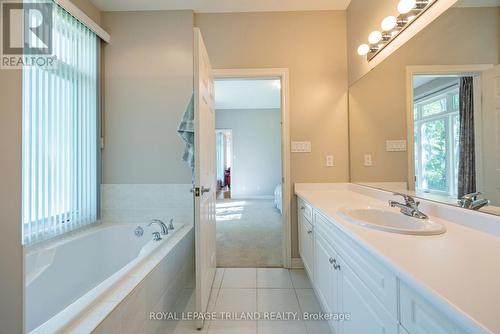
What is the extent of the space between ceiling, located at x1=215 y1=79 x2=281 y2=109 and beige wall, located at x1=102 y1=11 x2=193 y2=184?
1.79 metres

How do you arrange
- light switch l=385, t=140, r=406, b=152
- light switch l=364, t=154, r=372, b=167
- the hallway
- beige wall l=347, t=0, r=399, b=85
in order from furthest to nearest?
the hallway
light switch l=364, t=154, r=372, b=167
beige wall l=347, t=0, r=399, b=85
light switch l=385, t=140, r=406, b=152

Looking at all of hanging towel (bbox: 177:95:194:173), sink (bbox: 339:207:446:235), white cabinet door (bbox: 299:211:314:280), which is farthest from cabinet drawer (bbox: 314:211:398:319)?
hanging towel (bbox: 177:95:194:173)

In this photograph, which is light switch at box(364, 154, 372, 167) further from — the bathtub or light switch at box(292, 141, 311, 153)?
the bathtub

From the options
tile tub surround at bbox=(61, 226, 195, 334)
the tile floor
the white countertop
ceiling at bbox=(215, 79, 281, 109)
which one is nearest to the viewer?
the white countertop

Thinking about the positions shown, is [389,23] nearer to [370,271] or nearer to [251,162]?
[370,271]

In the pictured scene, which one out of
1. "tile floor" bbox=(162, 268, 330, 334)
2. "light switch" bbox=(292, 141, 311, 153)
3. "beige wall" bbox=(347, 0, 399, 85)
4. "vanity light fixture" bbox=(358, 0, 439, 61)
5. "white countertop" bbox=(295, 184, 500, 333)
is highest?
"beige wall" bbox=(347, 0, 399, 85)

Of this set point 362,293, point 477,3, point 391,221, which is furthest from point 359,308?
point 477,3

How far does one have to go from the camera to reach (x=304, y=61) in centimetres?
223

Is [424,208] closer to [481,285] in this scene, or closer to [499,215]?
[499,215]

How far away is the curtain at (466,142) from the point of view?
3.29ft

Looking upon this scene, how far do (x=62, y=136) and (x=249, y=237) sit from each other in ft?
7.90

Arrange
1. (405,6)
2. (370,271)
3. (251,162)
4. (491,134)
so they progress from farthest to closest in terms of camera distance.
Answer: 1. (251,162)
2. (405,6)
3. (491,134)
4. (370,271)

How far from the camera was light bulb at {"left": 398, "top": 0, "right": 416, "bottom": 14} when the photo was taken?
4.36 ft

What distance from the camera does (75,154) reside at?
186cm
